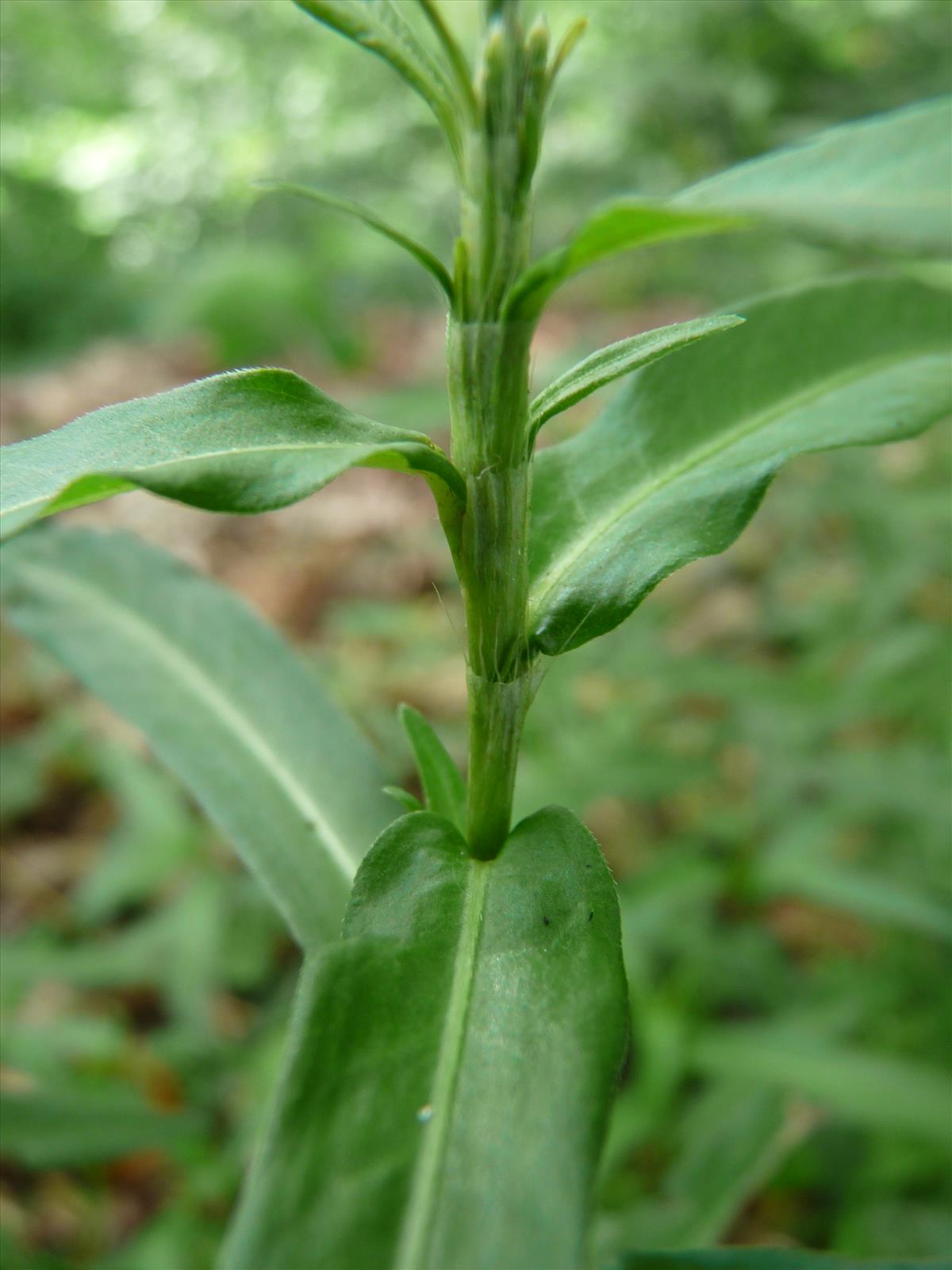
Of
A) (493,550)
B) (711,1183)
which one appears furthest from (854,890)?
(493,550)

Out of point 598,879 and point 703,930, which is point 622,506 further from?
point 703,930

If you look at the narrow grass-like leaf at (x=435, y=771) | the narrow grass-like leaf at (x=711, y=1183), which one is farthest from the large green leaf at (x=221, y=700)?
the narrow grass-like leaf at (x=711, y=1183)

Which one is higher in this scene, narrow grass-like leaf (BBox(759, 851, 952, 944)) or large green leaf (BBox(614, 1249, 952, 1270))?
large green leaf (BBox(614, 1249, 952, 1270))

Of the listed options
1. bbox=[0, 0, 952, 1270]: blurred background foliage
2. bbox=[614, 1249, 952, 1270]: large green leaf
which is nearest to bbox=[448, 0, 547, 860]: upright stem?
bbox=[0, 0, 952, 1270]: blurred background foliage

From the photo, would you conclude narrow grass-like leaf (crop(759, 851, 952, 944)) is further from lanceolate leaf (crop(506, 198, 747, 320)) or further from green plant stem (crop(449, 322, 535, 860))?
lanceolate leaf (crop(506, 198, 747, 320))

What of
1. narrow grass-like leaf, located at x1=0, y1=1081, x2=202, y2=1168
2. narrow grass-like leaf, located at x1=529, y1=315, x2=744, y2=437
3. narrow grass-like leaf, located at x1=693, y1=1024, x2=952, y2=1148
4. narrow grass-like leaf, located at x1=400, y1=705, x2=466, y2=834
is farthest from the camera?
narrow grass-like leaf, located at x1=693, y1=1024, x2=952, y2=1148

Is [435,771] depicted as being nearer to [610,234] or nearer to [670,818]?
[610,234]

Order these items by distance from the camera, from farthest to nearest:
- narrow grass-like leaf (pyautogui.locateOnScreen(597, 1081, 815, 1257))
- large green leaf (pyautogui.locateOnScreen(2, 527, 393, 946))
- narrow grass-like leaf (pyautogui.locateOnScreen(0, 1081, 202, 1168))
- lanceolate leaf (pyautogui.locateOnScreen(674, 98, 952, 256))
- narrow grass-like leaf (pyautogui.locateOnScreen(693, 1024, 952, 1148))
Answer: narrow grass-like leaf (pyautogui.locateOnScreen(693, 1024, 952, 1148)) → narrow grass-like leaf (pyautogui.locateOnScreen(597, 1081, 815, 1257)) → narrow grass-like leaf (pyautogui.locateOnScreen(0, 1081, 202, 1168)) → large green leaf (pyautogui.locateOnScreen(2, 527, 393, 946)) → lanceolate leaf (pyautogui.locateOnScreen(674, 98, 952, 256))
